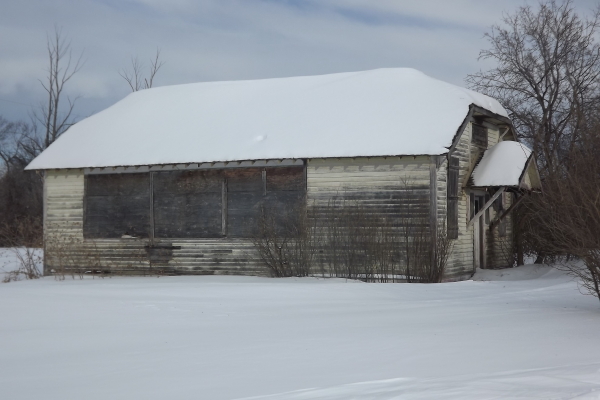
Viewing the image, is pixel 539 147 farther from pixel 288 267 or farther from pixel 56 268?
pixel 56 268

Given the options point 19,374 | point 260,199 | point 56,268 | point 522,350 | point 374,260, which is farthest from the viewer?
point 56,268

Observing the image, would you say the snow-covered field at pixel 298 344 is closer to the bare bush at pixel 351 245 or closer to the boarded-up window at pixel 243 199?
the bare bush at pixel 351 245

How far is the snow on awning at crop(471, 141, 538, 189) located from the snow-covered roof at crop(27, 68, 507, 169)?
1467 mm

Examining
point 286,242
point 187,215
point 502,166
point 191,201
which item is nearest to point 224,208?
point 191,201

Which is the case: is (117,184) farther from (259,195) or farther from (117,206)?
(259,195)

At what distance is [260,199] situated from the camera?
19.7 metres

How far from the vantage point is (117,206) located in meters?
21.4

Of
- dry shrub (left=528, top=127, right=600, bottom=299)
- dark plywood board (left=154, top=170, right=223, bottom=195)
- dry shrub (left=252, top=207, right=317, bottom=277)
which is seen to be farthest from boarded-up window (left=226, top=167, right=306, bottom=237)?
dry shrub (left=528, top=127, right=600, bottom=299)

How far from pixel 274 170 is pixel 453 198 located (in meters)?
4.73

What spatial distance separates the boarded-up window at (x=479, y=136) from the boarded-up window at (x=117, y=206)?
371 inches

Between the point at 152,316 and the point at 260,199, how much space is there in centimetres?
858

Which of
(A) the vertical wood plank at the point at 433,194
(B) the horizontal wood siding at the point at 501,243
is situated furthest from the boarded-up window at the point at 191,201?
(B) the horizontal wood siding at the point at 501,243

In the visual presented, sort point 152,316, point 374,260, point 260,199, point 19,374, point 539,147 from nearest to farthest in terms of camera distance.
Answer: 1. point 19,374
2. point 152,316
3. point 374,260
4. point 260,199
5. point 539,147

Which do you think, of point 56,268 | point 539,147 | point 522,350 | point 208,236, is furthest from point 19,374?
point 539,147
